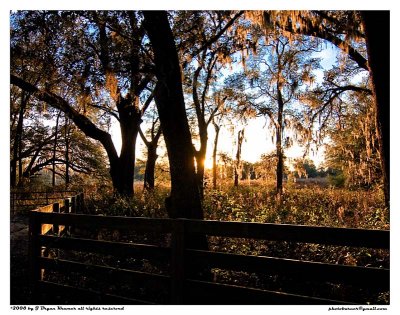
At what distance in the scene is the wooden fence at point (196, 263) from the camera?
385 centimetres

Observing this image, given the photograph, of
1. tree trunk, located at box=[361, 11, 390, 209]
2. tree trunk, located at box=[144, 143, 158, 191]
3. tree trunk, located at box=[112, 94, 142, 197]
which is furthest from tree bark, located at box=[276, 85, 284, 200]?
tree trunk, located at box=[361, 11, 390, 209]

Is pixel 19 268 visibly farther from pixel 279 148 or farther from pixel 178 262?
pixel 279 148

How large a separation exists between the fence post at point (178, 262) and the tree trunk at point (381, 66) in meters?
3.81

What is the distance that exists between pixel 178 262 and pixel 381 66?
468 cm

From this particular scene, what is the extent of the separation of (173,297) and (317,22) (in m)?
8.10

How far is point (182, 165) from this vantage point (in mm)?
6609

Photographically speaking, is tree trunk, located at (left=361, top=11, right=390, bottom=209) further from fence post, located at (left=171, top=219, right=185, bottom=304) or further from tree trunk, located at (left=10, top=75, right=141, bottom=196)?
tree trunk, located at (left=10, top=75, right=141, bottom=196)

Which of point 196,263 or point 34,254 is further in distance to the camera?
point 34,254

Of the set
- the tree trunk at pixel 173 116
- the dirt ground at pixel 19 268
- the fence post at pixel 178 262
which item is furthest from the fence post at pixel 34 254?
the fence post at pixel 178 262

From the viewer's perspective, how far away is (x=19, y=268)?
23.2ft

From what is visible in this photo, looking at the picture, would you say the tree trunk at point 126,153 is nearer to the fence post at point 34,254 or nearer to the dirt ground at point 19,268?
the dirt ground at point 19,268

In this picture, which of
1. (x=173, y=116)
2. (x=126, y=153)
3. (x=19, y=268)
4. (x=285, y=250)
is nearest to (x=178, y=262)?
(x=173, y=116)

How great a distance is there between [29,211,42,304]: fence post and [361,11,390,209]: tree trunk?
20.9 feet
